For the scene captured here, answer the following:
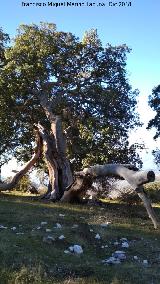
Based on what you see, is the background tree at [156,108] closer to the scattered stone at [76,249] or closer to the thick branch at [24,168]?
the thick branch at [24,168]

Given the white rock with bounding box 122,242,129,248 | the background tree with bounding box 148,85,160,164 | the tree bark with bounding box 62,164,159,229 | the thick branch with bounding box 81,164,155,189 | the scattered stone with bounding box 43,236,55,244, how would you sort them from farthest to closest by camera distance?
1. the background tree with bounding box 148,85,160,164
2. the thick branch with bounding box 81,164,155,189
3. the tree bark with bounding box 62,164,159,229
4. the white rock with bounding box 122,242,129,248
5. the scattered stone with bounding box 43,236,55,244

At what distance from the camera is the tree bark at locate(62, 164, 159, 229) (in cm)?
1866

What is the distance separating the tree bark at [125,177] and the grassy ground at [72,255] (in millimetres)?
963

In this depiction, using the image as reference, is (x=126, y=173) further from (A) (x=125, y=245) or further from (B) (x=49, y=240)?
(B) (x=49, y=240)

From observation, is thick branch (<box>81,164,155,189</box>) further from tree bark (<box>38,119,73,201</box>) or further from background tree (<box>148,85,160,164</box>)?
background tree (<box>148,85,160,164</box>)

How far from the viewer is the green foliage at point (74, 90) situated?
28.4 metres

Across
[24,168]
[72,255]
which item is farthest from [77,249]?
[24,168]

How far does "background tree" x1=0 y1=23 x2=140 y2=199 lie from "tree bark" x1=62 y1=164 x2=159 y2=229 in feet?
6.77

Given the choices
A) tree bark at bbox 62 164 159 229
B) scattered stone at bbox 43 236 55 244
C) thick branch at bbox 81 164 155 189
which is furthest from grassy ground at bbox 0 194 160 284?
thick branch at bbox 81 164 155 189

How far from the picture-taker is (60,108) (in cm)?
3130

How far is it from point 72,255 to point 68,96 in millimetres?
19500

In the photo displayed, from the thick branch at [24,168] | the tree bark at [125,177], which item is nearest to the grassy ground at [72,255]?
the tree bark at [125,177]

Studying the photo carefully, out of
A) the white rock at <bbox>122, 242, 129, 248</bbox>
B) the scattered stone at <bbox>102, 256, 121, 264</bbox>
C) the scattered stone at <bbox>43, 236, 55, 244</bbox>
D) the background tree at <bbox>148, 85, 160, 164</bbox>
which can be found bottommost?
the scattered stone at <bbox>102, 256, 121, 264</bbox>

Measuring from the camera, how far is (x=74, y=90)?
30078 millimetres
